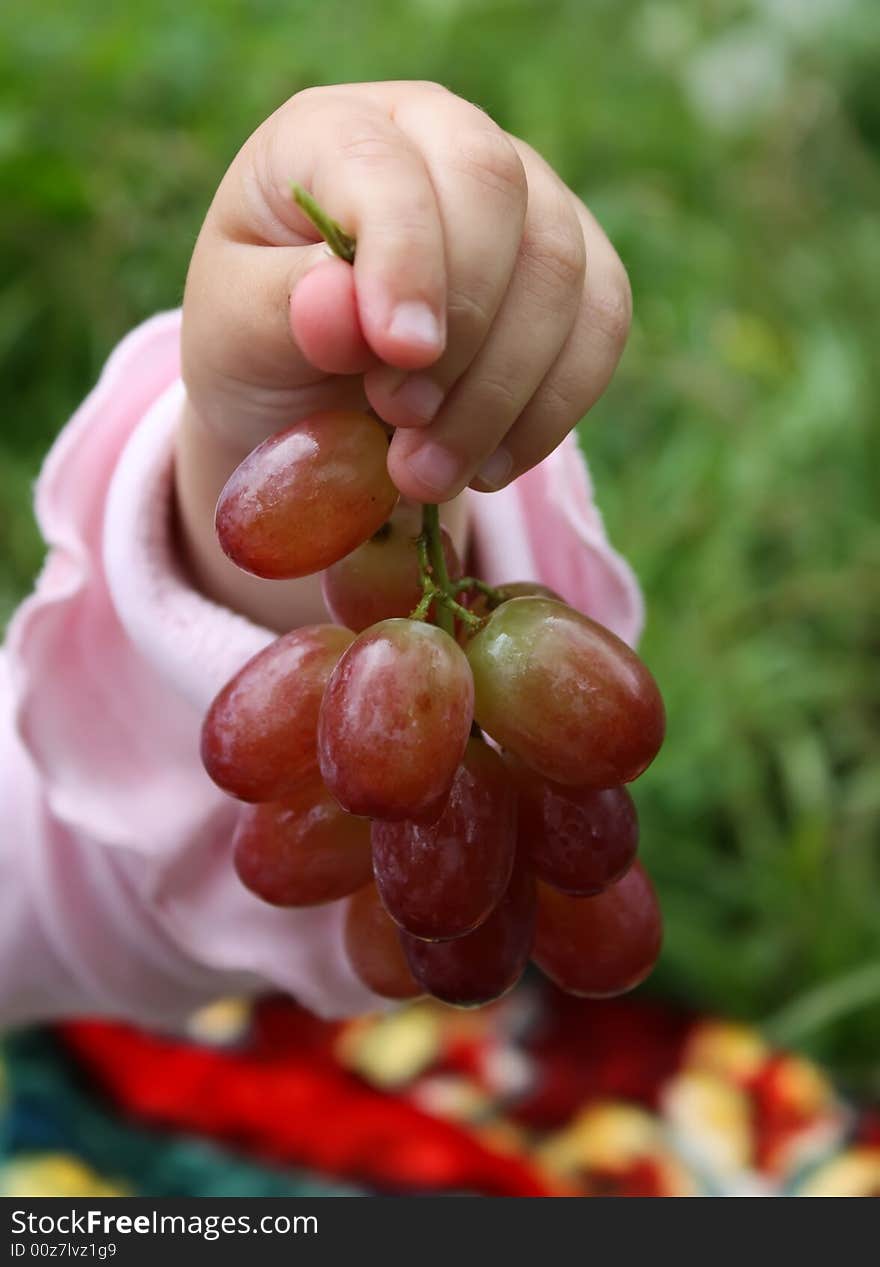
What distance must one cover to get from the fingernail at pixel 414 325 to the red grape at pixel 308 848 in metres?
0.14

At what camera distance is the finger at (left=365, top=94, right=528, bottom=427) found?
1.16 ft

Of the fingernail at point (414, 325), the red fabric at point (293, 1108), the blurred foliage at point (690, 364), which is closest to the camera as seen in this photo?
the fingernail at point (414, 325)

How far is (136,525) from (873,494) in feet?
3.53

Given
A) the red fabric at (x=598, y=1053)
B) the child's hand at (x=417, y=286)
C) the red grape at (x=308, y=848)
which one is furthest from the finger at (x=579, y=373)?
the red fabric at (x=598, y=1053)

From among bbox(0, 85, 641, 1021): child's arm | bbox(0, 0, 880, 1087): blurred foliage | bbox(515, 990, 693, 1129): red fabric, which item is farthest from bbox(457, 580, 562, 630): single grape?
bbox(515, 990, 693, 1129): red fabric

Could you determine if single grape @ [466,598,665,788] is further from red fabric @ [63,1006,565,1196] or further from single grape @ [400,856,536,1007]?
red fabric @ [63,1006,565,1196]

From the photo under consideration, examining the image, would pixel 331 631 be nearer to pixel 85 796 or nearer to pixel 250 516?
pixel 250 516

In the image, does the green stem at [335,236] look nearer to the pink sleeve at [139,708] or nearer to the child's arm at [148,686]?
the child's arm at [148,686]

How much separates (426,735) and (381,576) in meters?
0.07

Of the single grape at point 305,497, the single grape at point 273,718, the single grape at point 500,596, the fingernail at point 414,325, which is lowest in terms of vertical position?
the single grape at point 273,718

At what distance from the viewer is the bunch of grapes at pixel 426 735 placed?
34cm

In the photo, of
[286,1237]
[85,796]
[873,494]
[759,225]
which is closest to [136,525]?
[85,796]

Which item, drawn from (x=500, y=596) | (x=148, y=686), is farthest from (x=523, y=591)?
(x=148, y=686)

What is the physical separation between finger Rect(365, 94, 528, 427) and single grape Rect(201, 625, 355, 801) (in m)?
0.07
